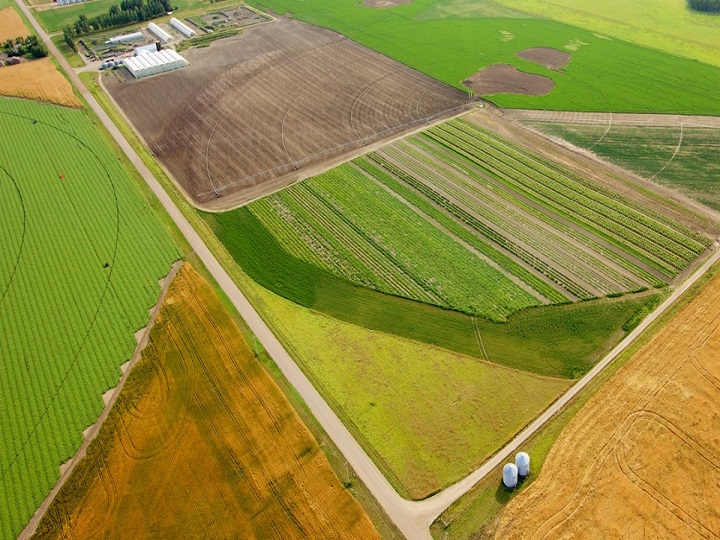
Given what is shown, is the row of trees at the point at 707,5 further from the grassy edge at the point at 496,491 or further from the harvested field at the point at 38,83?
the harvested field at the point at 38,83

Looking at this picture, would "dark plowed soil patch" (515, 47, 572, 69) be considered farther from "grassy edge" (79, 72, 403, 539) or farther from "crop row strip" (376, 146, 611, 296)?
"grassy edge" (79, 72, 403, 539)

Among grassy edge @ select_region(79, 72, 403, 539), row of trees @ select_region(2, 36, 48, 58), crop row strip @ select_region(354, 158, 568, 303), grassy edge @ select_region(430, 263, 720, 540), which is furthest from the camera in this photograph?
row of trees @ select_region(2, 36, 48, 58)

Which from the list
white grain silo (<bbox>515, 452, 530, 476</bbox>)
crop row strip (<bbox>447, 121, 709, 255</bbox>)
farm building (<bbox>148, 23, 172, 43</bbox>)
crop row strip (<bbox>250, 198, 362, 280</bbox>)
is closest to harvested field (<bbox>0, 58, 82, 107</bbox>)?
farm building (<bbox>148, 23, 172, 43</bbox>)

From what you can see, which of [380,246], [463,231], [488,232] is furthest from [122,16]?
[488,232]

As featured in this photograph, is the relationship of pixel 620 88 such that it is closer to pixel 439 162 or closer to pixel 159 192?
pixel 439 162

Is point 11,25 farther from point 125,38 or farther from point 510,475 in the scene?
point 510,475

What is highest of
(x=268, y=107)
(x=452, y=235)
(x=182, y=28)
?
(x=182, y=28)

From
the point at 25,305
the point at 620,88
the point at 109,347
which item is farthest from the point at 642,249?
the point at 25,305

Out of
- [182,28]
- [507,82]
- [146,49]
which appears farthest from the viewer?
[182,28]
